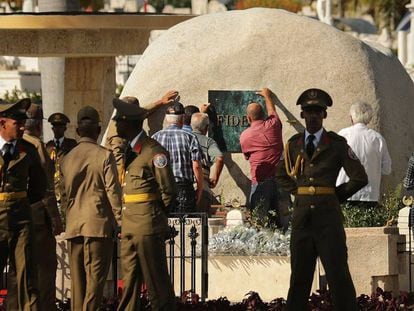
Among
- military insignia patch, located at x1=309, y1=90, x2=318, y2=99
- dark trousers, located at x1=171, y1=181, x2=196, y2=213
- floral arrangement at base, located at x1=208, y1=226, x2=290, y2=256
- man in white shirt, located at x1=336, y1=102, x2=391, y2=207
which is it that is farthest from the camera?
man in white shirt, located at x1=336, y1=102, x2=391, y2=207

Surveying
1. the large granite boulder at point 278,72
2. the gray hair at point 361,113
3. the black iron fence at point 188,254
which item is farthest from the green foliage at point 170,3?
the black iron fence at point 188,254

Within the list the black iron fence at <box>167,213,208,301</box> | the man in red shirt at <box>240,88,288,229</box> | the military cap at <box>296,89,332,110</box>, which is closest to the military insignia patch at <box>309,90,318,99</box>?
the military cap at <box>296,89,332,110</box>

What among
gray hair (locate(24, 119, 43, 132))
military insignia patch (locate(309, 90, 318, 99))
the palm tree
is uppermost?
the palm tree

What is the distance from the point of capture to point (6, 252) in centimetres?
1312

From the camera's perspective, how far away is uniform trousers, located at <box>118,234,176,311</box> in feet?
43.0

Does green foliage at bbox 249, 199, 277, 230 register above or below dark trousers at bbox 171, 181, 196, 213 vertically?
below

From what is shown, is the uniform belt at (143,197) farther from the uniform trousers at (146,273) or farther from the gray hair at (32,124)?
the gray hair at (32,124)

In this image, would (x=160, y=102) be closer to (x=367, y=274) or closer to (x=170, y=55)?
(x=170, y=55)

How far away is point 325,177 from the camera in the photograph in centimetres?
1330

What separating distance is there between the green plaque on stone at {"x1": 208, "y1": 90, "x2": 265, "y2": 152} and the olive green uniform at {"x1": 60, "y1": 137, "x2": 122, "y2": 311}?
5.66m

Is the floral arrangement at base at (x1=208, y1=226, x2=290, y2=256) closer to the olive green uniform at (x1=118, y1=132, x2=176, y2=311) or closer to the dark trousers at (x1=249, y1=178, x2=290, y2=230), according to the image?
the dark trousers at (x1=249, y1=178, x2=290, y2=230)

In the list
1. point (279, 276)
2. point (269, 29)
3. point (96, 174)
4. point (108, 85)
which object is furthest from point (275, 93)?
point (108, 85)

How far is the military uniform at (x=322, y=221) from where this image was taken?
1319cm

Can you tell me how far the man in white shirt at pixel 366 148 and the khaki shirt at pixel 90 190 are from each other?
3.65 meters
